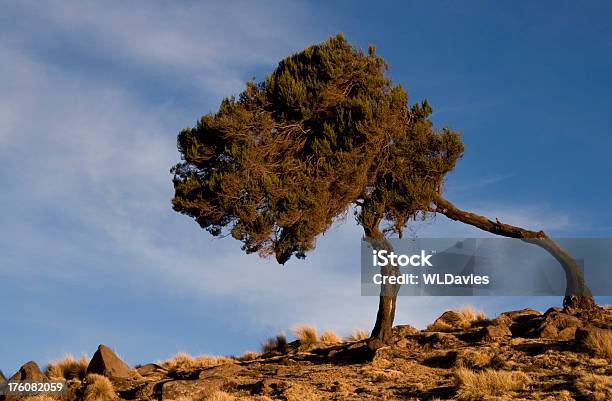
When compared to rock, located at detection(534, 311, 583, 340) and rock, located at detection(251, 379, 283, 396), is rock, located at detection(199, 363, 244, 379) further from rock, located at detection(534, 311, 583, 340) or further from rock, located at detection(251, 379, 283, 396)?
rock, located at detection(534, 311, 583, 340)

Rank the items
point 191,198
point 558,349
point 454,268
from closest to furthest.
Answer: point 558,349
point 191,198
point 454,268

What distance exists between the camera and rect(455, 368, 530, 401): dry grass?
794 inches

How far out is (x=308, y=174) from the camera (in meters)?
27.1

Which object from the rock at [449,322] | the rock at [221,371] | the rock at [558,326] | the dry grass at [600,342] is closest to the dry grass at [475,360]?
the dry grass at [600,342]

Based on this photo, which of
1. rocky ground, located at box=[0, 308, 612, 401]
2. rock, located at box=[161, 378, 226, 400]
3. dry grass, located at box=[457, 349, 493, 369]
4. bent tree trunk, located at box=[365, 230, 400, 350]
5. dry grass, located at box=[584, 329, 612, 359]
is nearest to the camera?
rocky ground, located at box=[0, 308, 612, 401]

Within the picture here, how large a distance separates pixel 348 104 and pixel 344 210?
3.83m

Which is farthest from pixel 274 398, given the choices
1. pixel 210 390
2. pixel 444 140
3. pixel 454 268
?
pixel 454 268

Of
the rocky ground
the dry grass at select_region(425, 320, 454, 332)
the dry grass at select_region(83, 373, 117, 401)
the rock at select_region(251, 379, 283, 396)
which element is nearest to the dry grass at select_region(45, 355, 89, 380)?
the rocky ground

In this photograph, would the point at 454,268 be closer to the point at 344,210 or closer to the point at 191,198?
→ the point at 344,210

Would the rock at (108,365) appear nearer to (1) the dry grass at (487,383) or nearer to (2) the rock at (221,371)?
(2) the rock at (221,371)

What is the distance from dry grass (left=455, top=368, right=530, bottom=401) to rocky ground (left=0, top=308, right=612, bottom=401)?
0.09ft

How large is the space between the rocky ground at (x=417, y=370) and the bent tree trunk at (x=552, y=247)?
2.39 ft

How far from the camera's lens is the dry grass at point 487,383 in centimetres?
2017

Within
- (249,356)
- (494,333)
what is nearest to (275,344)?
(249,356)
